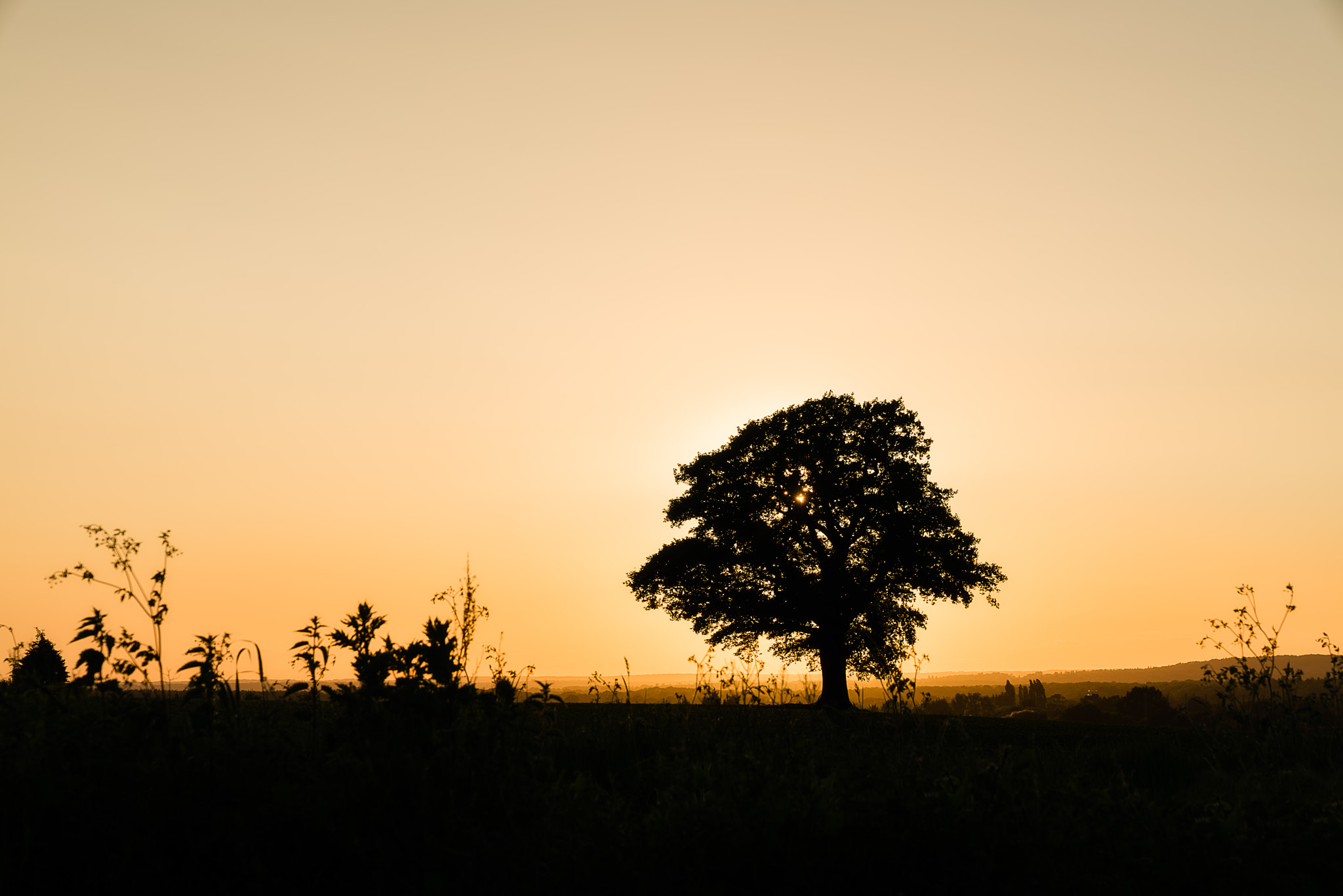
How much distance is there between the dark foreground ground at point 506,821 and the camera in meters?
4.38

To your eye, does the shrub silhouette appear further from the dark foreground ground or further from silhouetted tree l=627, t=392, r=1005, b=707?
the dark foreground ground

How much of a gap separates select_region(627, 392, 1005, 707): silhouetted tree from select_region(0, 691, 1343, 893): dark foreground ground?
22213mm

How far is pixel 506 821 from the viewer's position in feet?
15.3

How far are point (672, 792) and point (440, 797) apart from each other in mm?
1498

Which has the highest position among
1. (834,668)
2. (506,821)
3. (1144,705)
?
(506,821)

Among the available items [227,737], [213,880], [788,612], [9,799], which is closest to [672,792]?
[213,880]

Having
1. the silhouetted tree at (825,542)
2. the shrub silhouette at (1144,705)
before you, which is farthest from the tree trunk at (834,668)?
the shrub silhouette at (1144,705)

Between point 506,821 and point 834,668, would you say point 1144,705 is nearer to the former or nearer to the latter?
point 834,668

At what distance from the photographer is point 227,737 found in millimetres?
5535

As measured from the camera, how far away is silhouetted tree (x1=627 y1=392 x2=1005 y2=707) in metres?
28.1

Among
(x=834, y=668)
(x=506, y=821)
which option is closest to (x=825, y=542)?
(x=834, y=668)

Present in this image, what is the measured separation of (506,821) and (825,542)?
1000 inches

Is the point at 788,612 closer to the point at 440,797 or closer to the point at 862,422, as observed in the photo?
the point at 862,422

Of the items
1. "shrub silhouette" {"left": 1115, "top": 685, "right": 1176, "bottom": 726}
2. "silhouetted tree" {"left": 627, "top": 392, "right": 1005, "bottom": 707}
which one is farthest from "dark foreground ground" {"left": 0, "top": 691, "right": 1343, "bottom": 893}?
"shrub silhouette" {"left": 1115, "top": 685, "right": 1176, "bottom": 726}
